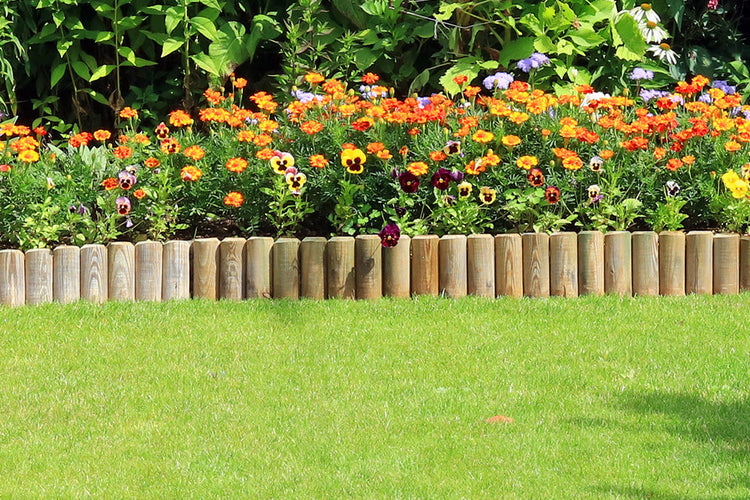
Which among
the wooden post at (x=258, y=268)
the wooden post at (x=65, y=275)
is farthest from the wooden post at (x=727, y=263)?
the wooden post at (x=65, y=275)

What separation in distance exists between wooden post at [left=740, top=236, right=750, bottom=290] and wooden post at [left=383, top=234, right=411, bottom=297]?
65.3 inches

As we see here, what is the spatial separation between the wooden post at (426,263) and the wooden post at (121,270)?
53.2 inches

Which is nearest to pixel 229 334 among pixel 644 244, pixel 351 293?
pixel 351 293

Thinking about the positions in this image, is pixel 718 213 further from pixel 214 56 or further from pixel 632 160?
pixel 214 56

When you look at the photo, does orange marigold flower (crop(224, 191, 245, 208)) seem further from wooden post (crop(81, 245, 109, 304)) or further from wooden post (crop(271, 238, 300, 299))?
wooden post (crop(81, 245, 109, 304))

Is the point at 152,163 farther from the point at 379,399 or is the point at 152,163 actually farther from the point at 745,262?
A: the point at 745,262

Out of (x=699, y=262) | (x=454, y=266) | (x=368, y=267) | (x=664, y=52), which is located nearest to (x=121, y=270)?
(x=368, y=267)

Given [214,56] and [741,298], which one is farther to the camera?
[214,56]

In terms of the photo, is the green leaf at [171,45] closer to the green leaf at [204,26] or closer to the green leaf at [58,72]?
the green leaf at [204,26]

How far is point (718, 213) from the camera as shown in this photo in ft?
18.4

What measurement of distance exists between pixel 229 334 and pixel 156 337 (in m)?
0.30

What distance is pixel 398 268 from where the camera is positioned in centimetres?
522

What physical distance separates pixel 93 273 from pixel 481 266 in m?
1.85

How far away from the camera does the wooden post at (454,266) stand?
5.23 meters
